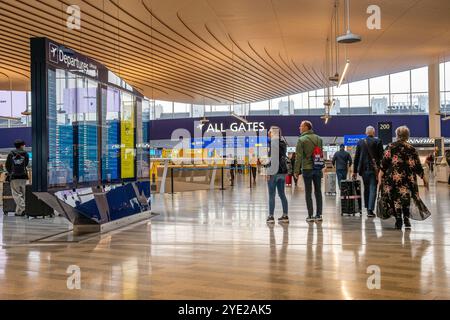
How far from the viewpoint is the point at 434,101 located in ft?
107

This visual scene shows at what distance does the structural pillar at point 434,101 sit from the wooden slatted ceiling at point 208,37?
18.3 ft

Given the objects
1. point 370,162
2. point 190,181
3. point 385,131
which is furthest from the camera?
point 385,131

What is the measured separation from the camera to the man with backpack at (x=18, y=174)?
417 inches

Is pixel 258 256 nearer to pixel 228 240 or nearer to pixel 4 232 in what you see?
pixel 228 240

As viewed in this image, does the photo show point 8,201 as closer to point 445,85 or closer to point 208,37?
point 208,37

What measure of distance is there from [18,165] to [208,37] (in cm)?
845

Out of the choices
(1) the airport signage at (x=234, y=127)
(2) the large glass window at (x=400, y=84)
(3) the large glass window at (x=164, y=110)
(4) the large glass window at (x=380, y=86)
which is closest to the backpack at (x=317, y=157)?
(1) the airport signage at (x=234, y=127)

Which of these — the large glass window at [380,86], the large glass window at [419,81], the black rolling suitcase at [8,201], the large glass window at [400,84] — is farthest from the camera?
the large glass window at [380,86]

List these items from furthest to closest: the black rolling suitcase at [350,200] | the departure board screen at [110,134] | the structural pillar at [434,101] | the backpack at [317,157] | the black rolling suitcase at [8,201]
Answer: the structural pillar at [434,101]
the black rolling suitcase at [8,201]
the black rolling suitcase at [350,200]
the backpack at [317,157]
the departure board screen at [110,134]

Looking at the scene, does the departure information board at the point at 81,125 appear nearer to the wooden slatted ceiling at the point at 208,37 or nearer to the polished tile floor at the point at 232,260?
the polished tile floor at the point at 232,260

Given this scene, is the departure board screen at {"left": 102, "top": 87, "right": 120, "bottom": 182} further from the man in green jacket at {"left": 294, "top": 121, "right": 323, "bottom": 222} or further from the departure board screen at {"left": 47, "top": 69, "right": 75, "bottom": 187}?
the man in green jacket at {"left": 294, "top": 121, "right": 323, "bottom": 222}

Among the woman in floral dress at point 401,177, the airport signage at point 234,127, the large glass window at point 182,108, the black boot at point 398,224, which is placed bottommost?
the black boot at point 398,224

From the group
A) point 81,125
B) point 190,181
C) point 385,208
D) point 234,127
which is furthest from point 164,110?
point 385,208
